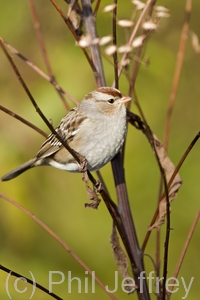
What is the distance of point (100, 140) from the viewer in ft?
10.5

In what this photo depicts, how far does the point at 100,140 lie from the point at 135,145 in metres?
0.31

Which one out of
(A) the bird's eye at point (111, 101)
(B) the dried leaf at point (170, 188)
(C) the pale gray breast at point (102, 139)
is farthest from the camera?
(A) the bird's eye at point (111, 101)

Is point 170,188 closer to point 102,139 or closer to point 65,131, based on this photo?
point 102,139

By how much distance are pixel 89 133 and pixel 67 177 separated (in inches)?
19.0

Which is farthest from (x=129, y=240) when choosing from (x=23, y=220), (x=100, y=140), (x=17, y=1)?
(x=17, y=1)

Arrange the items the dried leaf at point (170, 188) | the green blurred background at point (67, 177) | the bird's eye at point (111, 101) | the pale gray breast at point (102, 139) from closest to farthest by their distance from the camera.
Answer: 1. the dried leaf at point (170, 188)
2. the pale gray breast at point (102, 139)
3. the bird's eye at point (111, 101)
4. the green blurred background at point (67, 177)

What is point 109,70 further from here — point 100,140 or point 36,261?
point 36,261

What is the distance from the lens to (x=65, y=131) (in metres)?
3.30

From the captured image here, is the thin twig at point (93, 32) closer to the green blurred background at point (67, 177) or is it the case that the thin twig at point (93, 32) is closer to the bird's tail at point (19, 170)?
the green blurred background at point (67, 177)

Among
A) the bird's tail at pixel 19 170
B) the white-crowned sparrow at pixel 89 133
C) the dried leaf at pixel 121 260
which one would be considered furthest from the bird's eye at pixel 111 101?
the dried leaf at pixel 121 260

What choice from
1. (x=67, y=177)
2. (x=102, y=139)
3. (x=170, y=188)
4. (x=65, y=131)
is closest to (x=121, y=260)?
(x=170, y=188)

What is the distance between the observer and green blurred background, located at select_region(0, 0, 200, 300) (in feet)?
10.8

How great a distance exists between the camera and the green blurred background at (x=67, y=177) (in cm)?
329

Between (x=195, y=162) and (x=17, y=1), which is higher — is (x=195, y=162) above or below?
below
